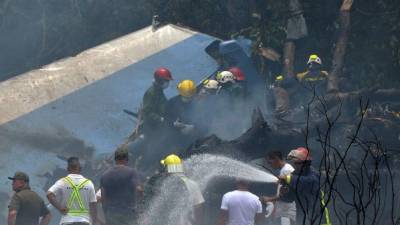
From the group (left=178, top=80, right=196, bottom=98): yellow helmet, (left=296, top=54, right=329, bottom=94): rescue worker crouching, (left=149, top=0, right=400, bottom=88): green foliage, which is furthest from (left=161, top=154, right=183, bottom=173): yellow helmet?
(left=149, top=0, right=400, bottom=88): green foliage

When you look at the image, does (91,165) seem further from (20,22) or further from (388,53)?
(388,53)

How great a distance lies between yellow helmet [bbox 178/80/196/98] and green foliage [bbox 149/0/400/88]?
2269 mm

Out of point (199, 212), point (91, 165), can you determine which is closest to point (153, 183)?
point (199, 212)

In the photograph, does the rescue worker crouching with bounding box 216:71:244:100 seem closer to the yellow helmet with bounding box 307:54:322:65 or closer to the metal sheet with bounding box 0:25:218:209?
the metal sheet with bounding box 0:25:218:209

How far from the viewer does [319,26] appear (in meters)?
15.6

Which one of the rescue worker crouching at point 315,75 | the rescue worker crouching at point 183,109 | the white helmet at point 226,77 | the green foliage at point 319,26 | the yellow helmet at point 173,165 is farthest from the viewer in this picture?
the green foliage at point 319,26

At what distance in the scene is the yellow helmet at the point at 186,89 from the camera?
13328 mm

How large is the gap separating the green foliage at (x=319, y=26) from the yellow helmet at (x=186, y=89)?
2.27 meters

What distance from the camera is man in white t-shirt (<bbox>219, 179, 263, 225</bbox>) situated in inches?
328

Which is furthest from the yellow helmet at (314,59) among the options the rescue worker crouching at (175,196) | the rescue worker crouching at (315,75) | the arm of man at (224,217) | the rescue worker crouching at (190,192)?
the arm of man at (224,217)

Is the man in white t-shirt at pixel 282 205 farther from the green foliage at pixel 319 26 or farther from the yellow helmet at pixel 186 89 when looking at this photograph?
the green foliage at pixel 319 26

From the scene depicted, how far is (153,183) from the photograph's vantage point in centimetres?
990

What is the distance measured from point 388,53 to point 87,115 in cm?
570

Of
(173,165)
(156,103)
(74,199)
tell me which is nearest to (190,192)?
(173,165)
